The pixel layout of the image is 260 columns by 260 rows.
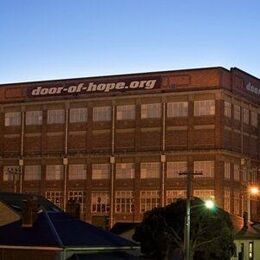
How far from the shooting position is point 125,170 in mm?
109812

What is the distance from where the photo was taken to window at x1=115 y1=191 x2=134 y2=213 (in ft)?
355

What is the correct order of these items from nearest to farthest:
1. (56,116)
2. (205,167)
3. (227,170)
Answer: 1. (205,167)
2. (227,170)
3. (56,116)

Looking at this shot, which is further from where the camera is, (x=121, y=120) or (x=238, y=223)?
(x=121, y=120)

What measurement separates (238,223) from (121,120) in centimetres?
2422

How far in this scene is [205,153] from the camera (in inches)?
4090

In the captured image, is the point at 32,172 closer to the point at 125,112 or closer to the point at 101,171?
the point at 101,171

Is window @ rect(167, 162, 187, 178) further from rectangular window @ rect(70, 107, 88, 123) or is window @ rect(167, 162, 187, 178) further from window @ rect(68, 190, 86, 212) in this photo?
rectangular window @ rect(70, 107, 88, 123)

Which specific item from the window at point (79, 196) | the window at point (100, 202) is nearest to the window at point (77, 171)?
the window at point (79, 196)

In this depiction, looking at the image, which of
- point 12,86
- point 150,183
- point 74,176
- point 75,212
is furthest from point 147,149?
point 75,212

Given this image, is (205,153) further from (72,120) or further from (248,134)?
(72,120)

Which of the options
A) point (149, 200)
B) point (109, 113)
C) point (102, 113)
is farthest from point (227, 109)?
point (102, 113)

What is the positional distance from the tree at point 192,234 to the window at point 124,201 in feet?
177

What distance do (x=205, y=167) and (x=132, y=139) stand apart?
1287 cm

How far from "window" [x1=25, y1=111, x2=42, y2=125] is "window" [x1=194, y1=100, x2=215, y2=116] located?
27.5 meters
